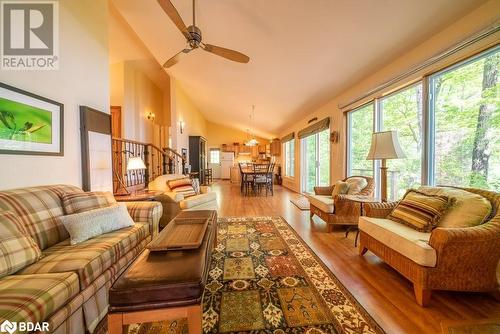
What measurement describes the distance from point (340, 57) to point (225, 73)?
235 cm

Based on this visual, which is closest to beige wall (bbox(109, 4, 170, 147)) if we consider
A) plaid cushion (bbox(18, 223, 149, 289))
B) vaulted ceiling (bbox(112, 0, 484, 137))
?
vaulted ceiling (bbox(112, 0, 484, 137))

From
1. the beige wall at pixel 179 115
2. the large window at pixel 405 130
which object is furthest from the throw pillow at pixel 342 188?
the beige wall at pixel 179 115

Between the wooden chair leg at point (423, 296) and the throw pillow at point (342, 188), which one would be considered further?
the throw pillow at point (342, 188)

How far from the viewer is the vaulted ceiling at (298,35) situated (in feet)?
6.46

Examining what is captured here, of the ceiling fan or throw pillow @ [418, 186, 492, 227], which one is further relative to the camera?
the ceiling fan

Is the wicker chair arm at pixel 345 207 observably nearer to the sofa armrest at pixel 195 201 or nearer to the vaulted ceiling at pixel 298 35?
the vaulted ceiling at pixel 298 35

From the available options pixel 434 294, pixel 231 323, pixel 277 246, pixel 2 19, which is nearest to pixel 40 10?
pixel 2 19

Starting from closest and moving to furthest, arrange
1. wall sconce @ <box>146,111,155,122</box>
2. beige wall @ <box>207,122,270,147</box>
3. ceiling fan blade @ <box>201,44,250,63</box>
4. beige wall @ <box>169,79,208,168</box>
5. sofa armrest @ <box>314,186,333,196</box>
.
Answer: ceiling fan blade @ <box>201,44,250,63</box>, sofa armrest @ <box>314,186,333,196</box>, beige wall @ <box>169,79,208,168</box>, wall sconce @ <box>146,111,155,122</box>, beige wall @ <box>207,122,270,147</box>

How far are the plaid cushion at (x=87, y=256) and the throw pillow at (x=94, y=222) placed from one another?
0.17ft

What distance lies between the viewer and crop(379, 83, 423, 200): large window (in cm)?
255

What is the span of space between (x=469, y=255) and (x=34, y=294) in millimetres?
2638

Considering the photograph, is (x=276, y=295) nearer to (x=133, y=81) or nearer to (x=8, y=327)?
(x=8, y=327)

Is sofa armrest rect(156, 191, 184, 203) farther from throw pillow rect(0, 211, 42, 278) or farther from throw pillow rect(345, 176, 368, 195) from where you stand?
throw pillow rect(345, 176, 368, 195)

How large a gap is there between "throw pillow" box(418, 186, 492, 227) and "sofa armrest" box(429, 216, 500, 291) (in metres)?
0.09
